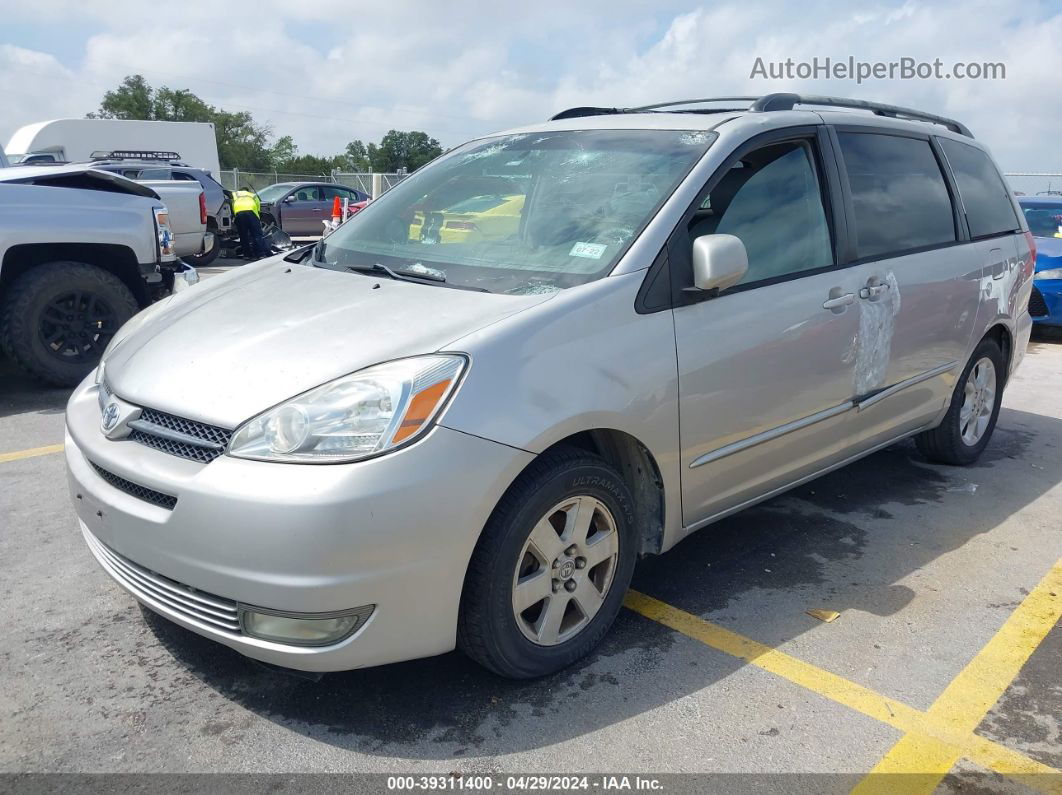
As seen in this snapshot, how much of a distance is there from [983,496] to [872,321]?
150 centimetres

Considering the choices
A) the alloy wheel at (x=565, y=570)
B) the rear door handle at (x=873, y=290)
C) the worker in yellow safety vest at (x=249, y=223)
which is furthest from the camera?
the worker in yellow safety vest at (x=249, y=223)

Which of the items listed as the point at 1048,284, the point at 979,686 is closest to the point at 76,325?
the point at 979,686

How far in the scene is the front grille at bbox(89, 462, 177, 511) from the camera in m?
2.44

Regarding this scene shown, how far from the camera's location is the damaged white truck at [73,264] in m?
5.93

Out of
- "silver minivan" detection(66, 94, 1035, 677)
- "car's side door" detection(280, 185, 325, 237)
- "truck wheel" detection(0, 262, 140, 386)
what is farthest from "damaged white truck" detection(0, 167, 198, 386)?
"car's side door" detection(280, 185, 325, 237)

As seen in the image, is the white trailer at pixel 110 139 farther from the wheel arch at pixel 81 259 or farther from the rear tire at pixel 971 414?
the rear tire at pixel 971 414

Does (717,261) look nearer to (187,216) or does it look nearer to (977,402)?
(977,402)

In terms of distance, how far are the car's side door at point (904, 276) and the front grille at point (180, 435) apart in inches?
100

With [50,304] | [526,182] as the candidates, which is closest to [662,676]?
[526,182]

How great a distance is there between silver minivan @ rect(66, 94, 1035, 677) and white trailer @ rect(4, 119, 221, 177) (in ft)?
72.0

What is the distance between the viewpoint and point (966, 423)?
16.3 feet

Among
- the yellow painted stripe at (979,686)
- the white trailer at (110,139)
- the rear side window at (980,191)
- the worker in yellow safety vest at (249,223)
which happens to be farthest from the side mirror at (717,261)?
the white trailer at (110,139)

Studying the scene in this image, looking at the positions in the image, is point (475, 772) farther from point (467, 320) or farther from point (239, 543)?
point (467, 320)

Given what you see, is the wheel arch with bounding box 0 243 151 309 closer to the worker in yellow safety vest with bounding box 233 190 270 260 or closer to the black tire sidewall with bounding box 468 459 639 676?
the black tire sidewall with bounding box 468 459 639 676
